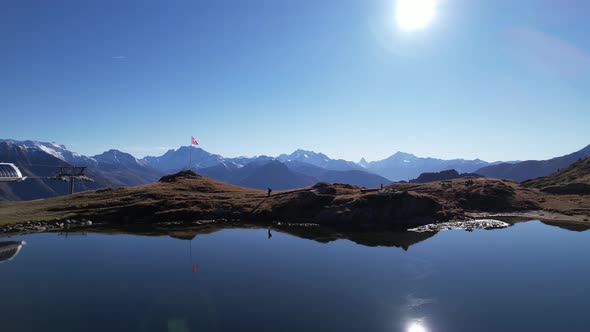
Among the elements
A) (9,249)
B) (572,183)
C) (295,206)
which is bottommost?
(9,249)

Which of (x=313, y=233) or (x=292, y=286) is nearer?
(x=292, y=286)

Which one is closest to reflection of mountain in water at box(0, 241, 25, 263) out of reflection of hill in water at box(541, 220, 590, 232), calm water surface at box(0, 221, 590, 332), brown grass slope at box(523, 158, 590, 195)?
calm water surface at box(0, 221, 590, 332)

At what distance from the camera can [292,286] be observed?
4344 cm

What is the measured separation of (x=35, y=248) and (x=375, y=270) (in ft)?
193

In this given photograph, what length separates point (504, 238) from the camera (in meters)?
75.4

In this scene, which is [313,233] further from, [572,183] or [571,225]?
[572,183]

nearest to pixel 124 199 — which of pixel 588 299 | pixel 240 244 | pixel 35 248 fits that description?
pixel 35 248

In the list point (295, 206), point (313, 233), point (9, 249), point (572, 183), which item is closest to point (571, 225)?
point (572, 183)

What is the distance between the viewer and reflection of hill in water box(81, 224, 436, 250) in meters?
72.0

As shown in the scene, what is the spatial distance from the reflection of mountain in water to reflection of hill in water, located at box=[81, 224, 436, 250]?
643 inches

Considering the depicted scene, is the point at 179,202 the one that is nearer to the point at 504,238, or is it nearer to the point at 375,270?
the point at 375,270

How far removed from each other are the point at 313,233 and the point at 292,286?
37.7 meters

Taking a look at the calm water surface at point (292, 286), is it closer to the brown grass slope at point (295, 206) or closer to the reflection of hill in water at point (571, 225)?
the reflection of hill in water at point (571, 225)

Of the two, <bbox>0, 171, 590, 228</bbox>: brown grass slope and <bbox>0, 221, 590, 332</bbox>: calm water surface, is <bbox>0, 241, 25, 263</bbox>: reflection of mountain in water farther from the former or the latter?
<bbox>0, 171, 590, 228</bbox>: brown grass slope
